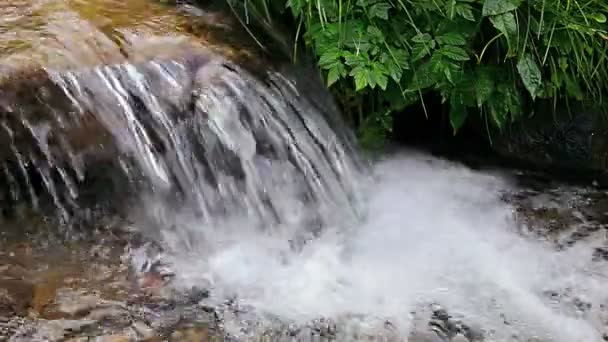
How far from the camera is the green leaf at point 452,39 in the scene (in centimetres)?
262

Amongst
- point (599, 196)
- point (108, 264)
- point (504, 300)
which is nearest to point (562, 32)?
point (599, 196)

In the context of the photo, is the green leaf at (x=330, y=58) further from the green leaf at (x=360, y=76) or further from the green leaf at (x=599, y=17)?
the green leaf at (x=599, y=17)

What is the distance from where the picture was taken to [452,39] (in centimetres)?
263

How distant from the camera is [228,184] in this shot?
284 centimetres

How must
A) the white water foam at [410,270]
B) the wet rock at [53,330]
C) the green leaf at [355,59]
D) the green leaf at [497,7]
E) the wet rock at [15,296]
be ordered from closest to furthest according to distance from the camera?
1. the wet rock at [53,330]
2. the wet rock at [15,296]
3. the white water foam at [410,270]
4. the green leaf at [497,7]
5. the green leaf at [355,59]

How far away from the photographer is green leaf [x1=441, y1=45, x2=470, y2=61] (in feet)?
8.53

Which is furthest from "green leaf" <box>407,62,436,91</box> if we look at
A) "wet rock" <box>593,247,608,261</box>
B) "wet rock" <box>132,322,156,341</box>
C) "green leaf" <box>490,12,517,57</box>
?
"wet rock" <box>132,322,156,341</box>

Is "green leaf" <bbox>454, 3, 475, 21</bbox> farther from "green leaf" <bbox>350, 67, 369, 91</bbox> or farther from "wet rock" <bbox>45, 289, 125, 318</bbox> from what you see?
"wet rock" <bbox>45, 289, 125, 318</bbox>

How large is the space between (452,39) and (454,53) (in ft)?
0.20

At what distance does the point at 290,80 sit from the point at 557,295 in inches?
53.5

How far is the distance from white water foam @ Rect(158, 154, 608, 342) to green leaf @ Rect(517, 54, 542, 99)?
0.59m

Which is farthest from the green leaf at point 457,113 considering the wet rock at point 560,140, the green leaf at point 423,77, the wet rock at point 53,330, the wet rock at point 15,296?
the wet rock at point 15,296

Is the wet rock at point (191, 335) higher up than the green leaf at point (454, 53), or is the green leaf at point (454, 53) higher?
the green leaf at point (454, 53)

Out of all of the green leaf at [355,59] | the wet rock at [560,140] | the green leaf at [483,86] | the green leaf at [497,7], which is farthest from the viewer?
the wet rock at [560,140]
